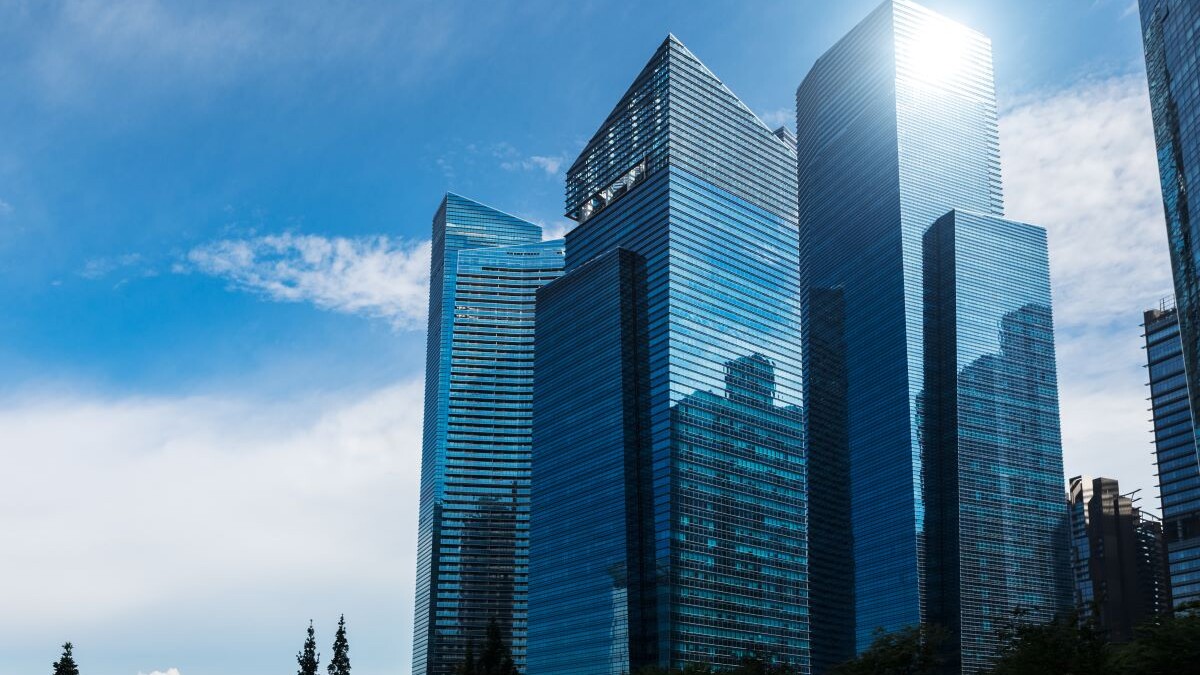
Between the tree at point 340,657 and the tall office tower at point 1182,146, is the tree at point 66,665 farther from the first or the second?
the tall office tower at point 1182,146

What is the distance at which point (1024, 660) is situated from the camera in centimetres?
8406

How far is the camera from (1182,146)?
382 feet

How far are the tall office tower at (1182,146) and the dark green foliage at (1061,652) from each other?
36.1 m

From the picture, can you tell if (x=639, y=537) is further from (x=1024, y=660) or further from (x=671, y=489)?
(x=1024, y=660)

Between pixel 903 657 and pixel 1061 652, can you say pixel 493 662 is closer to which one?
pixel 903 657

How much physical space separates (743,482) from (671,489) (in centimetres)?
1744

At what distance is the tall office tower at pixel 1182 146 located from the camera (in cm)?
11288

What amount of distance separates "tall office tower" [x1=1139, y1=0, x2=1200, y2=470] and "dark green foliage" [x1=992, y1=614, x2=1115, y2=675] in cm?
3608

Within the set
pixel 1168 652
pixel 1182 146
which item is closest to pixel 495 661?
pixel 1168 652

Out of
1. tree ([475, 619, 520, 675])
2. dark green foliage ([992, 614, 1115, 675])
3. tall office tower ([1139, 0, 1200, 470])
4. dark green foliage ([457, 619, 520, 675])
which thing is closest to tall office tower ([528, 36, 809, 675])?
dark green foliage ([457, 619, 520, 675])

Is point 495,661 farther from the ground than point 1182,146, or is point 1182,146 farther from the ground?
point 1182,146

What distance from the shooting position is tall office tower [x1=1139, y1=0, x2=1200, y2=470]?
11288cm

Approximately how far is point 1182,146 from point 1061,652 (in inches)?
2193

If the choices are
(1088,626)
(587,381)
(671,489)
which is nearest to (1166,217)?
(1088,626)
